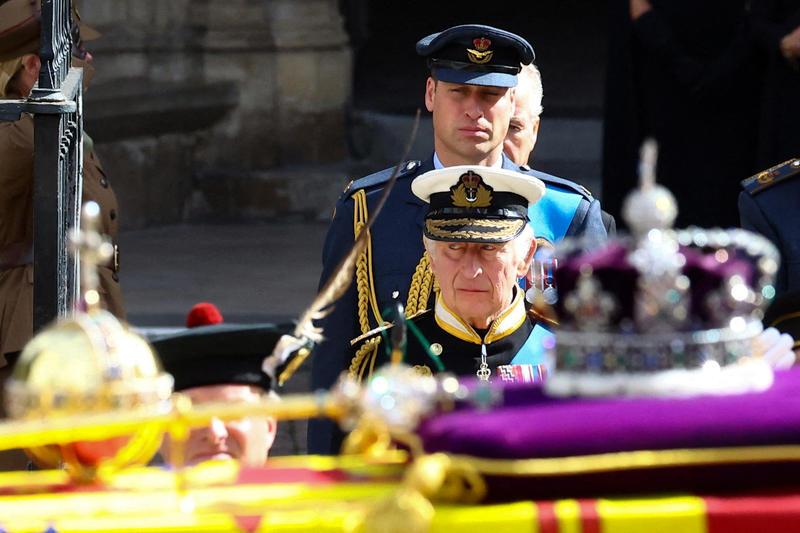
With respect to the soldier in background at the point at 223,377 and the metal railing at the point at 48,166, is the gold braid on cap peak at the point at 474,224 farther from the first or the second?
the metal railing at the point at 48,166

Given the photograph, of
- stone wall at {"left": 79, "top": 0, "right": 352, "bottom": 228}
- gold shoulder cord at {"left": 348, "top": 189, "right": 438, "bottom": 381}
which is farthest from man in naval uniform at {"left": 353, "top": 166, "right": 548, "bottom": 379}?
stone wall at {"left": 79, "top": 0, "right": 352, "bottom": 228}

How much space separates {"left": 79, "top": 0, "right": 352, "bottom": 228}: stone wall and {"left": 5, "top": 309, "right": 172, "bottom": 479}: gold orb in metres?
8.33

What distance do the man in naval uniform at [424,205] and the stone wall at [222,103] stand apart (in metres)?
6.27

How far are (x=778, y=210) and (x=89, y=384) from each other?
2623 mm

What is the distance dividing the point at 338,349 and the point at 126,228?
6799 millimetres

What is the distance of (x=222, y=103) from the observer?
11031mm

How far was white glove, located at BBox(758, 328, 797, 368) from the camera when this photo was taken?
259 centimetres

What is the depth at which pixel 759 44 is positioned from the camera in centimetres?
734

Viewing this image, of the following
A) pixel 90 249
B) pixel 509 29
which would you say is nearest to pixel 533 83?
pixel 90 249

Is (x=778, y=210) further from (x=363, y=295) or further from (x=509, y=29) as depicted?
(x=509, y=29)

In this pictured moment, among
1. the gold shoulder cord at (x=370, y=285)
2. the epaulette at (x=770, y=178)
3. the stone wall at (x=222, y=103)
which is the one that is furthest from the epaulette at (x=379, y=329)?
the stone wall at (x=222, y=103)

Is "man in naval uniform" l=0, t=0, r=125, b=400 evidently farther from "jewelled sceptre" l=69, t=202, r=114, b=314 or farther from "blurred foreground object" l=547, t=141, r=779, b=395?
"blurred foreground object" l=547, t=141, r=779, b=395

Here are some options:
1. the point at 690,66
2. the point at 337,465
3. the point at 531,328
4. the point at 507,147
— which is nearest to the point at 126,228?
the point at 690,66

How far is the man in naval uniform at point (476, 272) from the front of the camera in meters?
3.35
